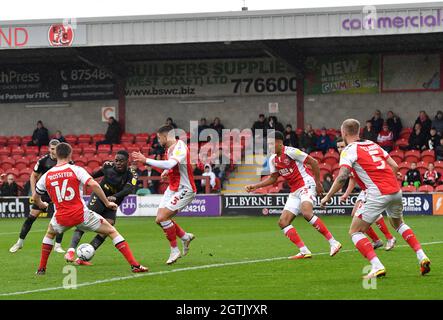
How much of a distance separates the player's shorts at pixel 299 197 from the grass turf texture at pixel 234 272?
85 cm

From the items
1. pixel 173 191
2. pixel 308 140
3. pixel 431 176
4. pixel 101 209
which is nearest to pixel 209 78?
pixel 308 140

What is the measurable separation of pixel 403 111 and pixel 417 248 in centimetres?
2360

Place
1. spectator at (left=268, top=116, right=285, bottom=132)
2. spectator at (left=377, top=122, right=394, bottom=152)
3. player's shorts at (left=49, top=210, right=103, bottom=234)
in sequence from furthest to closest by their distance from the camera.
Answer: spectator at (left=268, top=116, right=285, bottom=132) → spectator at (left=377, top=122, right=394, bottom=152) → player's shorts at (left=49, top=210, right=103, bottom=234)

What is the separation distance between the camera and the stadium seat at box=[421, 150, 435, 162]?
101ft

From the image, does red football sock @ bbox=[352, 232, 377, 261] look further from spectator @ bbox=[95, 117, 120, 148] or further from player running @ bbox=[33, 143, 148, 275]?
spectator @ bbox=[95, 117, 120, 148]

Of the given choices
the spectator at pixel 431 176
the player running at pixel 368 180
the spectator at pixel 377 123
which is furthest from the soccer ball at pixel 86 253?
the spectator at pixel 377 123

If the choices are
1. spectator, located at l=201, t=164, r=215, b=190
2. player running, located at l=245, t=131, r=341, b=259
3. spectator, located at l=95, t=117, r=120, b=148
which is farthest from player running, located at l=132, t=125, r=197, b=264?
spectator, located at l=95, t=117, r=120, b=148

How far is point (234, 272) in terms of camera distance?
1298 cm

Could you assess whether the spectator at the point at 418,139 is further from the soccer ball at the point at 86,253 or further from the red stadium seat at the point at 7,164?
the soccer ball at the point at 86,253

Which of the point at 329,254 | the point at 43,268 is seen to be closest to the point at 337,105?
the point at 329,254

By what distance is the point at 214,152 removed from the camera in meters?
32.6

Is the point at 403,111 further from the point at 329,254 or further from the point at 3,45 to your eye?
the point at 329,254

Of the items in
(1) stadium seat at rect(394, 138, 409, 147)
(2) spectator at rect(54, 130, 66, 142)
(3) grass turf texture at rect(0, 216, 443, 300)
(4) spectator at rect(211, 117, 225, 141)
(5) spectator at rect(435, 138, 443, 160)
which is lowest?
(3) grass turf texture at rect(0, 216, 443, 300)

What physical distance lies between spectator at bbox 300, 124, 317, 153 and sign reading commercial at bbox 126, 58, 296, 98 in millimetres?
3825
